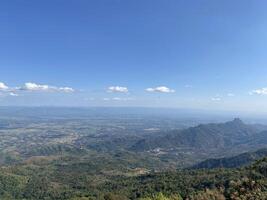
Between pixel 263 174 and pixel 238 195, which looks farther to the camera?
pixel 263 174

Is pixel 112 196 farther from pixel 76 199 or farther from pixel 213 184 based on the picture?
pixel 213 184

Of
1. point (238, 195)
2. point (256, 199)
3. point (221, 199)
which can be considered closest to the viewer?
point (256, 199)

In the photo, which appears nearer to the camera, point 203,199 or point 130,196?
point 203,199

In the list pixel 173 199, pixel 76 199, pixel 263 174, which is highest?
pixel 263 174

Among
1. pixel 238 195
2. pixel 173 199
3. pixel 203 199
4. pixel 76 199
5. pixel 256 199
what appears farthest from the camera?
pixel 76 199

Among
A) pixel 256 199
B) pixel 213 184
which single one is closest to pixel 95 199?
pixel 213 184

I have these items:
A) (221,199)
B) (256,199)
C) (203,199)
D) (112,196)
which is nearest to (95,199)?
(112,196)

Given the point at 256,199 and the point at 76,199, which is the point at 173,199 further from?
the point at 76,199

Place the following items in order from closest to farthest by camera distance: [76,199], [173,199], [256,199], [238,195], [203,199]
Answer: [256,199], [238,195], [203,199], [173,199], [76,199]

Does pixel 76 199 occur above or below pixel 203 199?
below
